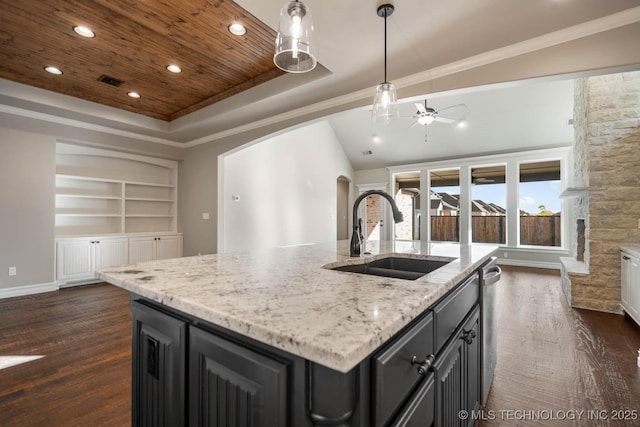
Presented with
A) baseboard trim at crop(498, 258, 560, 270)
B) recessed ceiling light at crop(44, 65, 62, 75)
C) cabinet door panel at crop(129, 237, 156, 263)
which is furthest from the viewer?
baseboard trim at crop(498, 258, 560, 270)

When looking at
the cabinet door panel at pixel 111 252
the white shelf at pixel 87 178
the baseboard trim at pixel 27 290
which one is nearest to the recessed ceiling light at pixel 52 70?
the white shelf at pixel 87 178

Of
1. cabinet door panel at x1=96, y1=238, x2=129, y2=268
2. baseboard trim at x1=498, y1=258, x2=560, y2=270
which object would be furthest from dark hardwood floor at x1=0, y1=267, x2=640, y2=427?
baseboard trim at x1=498, y1=258, x2=560, y2=270

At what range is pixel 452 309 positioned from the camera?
1.17m

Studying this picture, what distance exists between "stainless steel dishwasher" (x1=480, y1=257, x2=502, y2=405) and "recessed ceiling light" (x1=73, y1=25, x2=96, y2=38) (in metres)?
3.79

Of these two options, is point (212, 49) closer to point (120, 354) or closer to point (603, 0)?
point (120, 354)

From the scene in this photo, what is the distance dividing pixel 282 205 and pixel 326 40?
446cm

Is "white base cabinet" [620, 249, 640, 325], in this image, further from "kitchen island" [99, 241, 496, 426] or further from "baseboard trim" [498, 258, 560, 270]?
"baseboard trim" [498, 258, 560, 270]

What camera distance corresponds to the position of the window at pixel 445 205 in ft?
26.5

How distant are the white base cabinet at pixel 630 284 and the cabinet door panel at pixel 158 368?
4.15m

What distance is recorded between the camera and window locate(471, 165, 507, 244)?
24.3ft

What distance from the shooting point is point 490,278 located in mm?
1752

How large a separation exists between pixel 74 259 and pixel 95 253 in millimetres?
281

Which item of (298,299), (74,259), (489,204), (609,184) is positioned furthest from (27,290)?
(489,204)

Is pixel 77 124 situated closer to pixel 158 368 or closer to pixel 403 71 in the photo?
pixel 403 71
